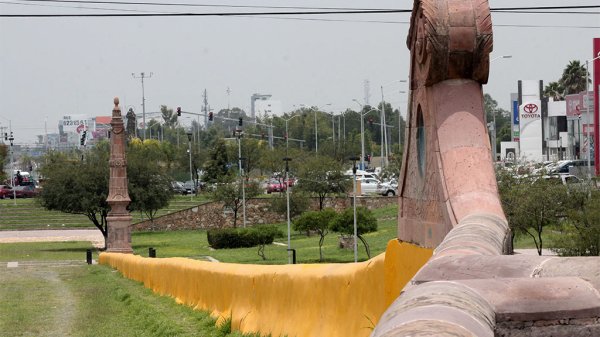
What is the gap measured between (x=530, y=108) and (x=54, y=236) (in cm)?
4129

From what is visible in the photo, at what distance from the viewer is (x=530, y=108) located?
9019cm

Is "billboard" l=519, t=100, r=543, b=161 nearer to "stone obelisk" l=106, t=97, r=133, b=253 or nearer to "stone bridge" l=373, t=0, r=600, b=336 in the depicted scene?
"stone obelisk" l=106, t=97, r=133, b=253

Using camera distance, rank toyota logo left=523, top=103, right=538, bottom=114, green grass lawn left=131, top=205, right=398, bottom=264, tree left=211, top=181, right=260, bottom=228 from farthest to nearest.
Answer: toyota logo left=523, top=103, right=538, bottom=114 → tree left=211, top=181, right=260, bottom=228 → green grass lawn left=131, top=205, right=398, bottom=264

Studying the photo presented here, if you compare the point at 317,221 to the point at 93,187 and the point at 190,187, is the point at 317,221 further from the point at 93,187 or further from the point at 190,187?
the point at 190,187

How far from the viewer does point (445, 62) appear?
10.4 metres

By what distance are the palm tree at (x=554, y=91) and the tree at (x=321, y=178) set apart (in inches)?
1343

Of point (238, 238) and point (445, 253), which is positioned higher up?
point (445, 253)

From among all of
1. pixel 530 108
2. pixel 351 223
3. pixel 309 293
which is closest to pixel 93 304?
pixel 309 293

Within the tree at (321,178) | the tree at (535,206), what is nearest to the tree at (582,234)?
the tree at (535,206)

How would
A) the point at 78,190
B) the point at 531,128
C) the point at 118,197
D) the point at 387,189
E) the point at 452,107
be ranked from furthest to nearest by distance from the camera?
the point at 531,128 → the point at 387,189 → the point at 78,190 → the point at 118,197 → the point at 452,107

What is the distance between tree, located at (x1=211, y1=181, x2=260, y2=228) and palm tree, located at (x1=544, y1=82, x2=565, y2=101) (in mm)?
40031

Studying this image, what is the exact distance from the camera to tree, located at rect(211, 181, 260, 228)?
71.4 meters

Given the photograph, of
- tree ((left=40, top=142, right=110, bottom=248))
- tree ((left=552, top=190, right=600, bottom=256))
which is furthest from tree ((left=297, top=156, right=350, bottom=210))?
tree ((left=552, top=190, right=600, bottom=256))

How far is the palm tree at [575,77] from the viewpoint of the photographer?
3600 inches
